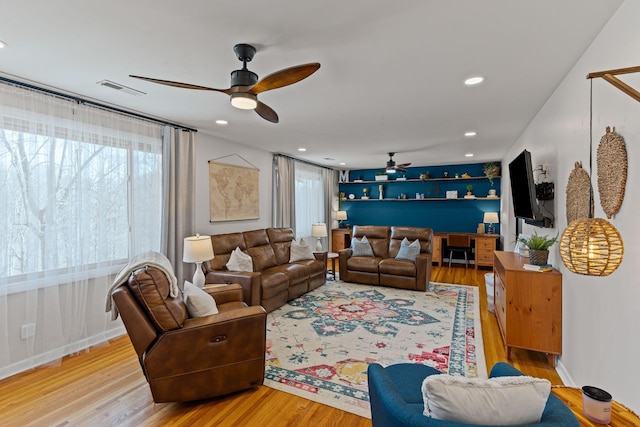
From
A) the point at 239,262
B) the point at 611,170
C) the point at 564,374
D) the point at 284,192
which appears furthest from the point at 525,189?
the point at 284,192

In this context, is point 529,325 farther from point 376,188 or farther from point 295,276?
point 376,188

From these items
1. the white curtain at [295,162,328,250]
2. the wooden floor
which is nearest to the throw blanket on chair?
the wooden floor

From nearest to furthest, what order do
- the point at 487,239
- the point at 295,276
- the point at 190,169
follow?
the point at 190,169
the point at 295,276
the point at 487,239

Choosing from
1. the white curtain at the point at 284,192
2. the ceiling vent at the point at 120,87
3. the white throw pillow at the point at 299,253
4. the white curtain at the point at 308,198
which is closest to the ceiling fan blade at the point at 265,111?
the ceiling vent at the point at 120,87

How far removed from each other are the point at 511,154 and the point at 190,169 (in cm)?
537

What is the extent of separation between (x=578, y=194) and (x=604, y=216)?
0.39 metres

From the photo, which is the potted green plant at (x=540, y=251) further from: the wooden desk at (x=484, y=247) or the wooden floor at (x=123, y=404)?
the wooden desk at (x=484, y=247)

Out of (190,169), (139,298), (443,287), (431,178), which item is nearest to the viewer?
(139,298)

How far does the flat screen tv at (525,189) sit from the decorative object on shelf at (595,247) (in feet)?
4.97

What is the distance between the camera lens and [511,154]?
18.1 ft

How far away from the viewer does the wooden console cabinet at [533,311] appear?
2637 mm

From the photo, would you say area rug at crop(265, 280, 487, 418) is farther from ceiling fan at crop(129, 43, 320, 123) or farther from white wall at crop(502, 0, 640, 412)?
ceiling fan at crop(129, 43, 320, 123)

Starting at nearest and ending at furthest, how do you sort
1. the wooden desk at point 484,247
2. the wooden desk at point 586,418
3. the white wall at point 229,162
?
the wooden desk at point 586,418 < the white wall at point 229,162 < the wooden desk at point 484,247

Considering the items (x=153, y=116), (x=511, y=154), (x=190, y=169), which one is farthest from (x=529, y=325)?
(x=153, y=116)
